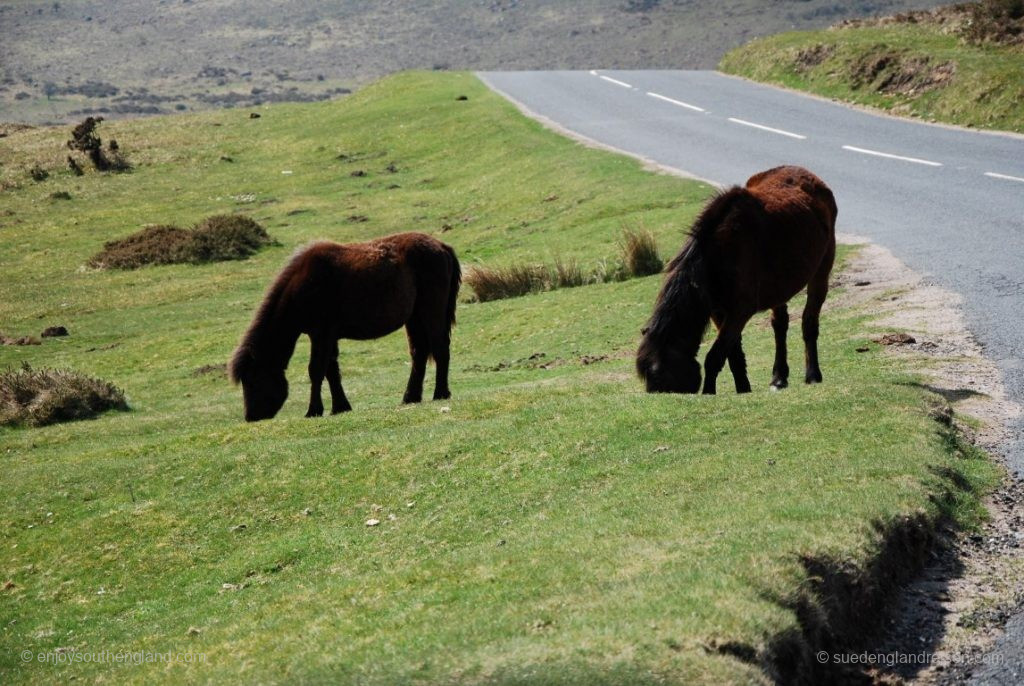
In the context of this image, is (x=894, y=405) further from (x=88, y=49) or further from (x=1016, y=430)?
(x=88, y=49)

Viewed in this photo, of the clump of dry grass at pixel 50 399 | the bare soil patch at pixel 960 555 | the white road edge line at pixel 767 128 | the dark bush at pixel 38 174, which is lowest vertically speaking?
the clump of dry grass at pixel 50 399

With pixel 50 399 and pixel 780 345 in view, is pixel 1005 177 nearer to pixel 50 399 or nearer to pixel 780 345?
pixel 780 345

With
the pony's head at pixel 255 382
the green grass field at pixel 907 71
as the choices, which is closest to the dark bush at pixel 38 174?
the green grass field at pixel 907 71

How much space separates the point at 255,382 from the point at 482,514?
5.50 meters

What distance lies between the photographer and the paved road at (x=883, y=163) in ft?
48.1

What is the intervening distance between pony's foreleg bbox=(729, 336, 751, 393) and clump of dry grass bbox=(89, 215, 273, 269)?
21.4 metres

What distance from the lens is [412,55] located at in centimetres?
11531

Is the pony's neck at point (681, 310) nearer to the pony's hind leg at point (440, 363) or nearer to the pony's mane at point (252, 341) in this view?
the pony's hind leg at point (440, 363)

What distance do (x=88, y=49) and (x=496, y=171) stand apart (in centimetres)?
11639

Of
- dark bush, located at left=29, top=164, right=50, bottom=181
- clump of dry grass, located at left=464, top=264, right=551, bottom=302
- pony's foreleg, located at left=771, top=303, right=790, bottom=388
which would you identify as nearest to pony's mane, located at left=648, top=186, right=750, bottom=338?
pony's foreleg, located at left=771, top=303, right=790, bottom=388

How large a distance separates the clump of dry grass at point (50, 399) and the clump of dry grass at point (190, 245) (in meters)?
13.3

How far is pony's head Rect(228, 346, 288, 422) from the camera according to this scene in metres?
14.4

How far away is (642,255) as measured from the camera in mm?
21484

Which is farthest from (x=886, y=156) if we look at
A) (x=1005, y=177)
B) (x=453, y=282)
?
(x=453, y=282)
